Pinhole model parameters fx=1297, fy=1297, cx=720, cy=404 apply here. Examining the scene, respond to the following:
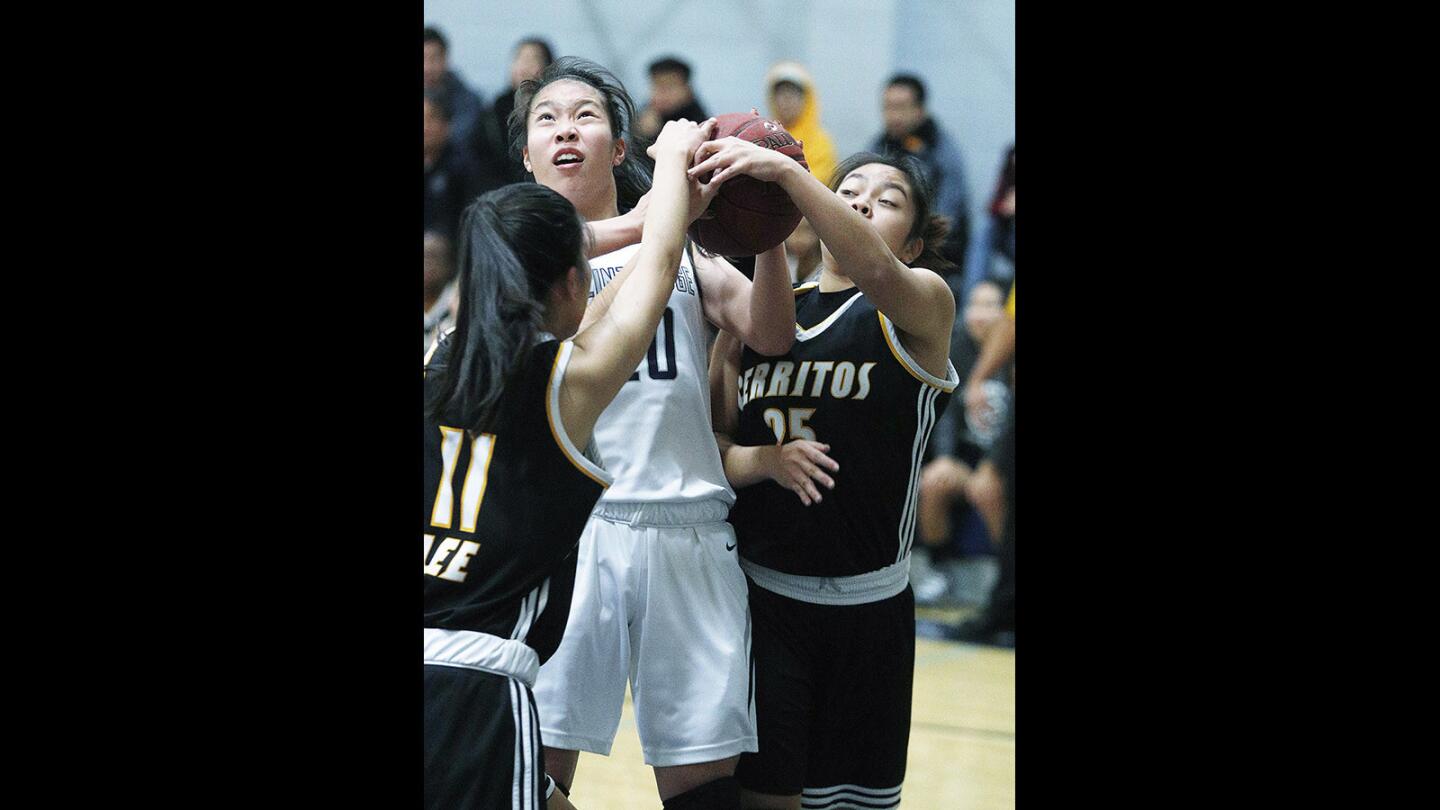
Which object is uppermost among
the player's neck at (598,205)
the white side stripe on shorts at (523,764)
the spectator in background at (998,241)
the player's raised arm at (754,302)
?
the spectator in background at (998,241)

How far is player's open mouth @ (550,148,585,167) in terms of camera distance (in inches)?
109

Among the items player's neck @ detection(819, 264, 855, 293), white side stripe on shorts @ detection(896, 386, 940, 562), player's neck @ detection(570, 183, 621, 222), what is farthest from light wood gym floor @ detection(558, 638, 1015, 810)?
player's neck @ detection(570, 183, 621, 222)

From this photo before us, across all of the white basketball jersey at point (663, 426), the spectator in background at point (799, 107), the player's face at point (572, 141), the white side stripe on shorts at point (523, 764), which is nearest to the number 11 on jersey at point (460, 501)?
the white side stripe on shorts at point (523, 764)

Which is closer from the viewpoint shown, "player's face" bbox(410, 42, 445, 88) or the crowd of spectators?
the crowd of spectators

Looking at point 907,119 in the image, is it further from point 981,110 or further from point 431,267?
point 431,267

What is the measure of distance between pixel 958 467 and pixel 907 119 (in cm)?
168

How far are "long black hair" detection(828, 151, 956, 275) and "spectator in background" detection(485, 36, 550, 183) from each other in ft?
2.42

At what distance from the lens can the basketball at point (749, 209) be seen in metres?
2.63

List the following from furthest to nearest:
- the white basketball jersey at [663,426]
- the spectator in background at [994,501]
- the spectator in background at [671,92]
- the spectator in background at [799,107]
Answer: the spectator in background at [994,501] → the spectator in background at [799,107] → the spectator in background at [671,92] → the white basketball jersey at [663,426]

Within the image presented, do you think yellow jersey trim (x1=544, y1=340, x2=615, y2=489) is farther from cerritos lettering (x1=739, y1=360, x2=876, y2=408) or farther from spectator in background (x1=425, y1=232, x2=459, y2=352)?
cerritos lettering (x1=739, y1=360, x2=876, y2=408)

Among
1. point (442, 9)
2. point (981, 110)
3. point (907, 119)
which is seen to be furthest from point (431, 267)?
point (981, 110)

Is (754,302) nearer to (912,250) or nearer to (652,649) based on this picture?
(912,250)

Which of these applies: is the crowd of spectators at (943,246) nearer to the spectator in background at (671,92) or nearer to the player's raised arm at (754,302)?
the spectator in background at (671,92)

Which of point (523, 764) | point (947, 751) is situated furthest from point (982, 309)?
point (523, 764)
